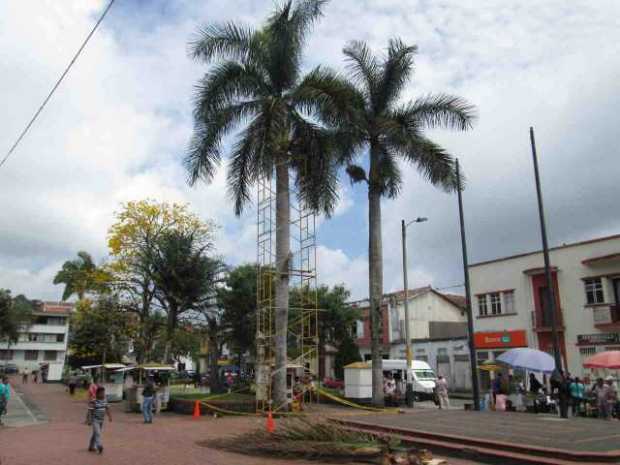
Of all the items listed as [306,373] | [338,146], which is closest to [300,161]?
[338,146]

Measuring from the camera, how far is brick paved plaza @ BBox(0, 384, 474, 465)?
1146 centimetres

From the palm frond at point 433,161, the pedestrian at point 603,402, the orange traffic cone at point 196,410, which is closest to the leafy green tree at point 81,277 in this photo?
the orange traffic cone at point 196,410

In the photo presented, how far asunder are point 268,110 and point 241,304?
73.5 feet

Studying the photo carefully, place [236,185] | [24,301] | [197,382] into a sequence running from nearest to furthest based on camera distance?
[236,185] < [197,382] < [24,301]

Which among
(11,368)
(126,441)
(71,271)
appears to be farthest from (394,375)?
(11,368)

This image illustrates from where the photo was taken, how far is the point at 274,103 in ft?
65.2

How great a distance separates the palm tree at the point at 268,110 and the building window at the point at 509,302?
59.7 feet

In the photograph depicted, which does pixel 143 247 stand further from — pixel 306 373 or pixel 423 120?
pixel 423 120

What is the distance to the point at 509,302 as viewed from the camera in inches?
1355

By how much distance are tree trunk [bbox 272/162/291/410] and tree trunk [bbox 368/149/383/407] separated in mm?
3184

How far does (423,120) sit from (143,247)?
58.6 ft

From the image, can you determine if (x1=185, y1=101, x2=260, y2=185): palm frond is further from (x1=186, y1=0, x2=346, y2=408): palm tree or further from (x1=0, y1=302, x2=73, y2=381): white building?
(x1=0, y1=302, x2=73, y2=381): white building

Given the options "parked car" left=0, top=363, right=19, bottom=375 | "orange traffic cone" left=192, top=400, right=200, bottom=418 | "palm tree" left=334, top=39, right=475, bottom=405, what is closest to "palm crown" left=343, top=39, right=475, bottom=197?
"palm tree" left=334, top=39, right=475, bottom=405

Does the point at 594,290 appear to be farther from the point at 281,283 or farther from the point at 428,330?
the point at 428,330
